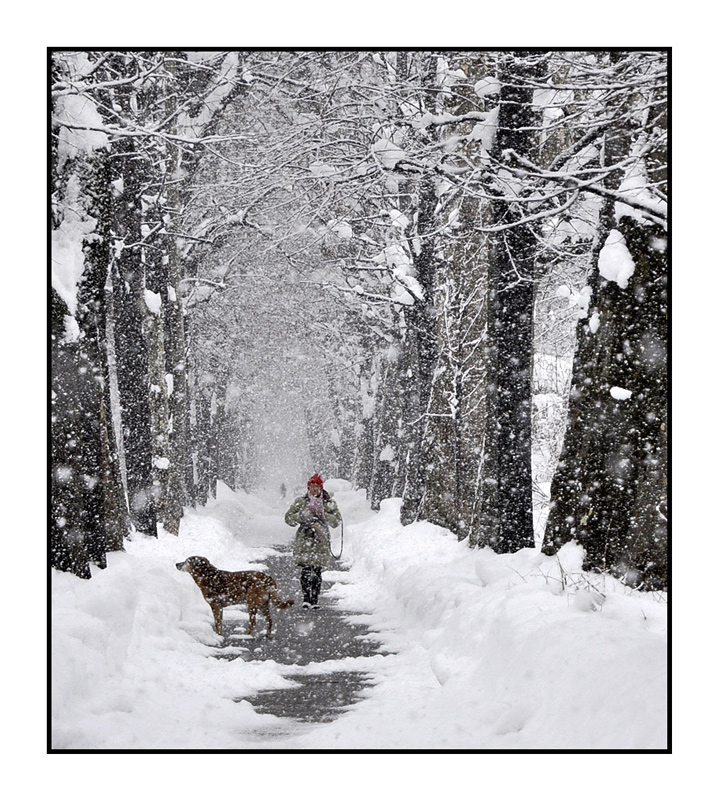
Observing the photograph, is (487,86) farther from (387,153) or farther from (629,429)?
(629,429)

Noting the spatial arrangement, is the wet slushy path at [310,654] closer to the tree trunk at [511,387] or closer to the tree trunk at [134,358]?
the tree trunk at [511,387]

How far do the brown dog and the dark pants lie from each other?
1.58 metres

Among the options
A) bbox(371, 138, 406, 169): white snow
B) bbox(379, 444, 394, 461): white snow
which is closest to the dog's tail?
bbox(371, 138, 406, 169): white snow

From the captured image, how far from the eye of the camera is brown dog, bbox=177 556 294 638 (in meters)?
10.2

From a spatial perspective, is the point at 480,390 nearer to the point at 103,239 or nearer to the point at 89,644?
the point at 103,239

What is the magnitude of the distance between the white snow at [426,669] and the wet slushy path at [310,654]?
0.47ft

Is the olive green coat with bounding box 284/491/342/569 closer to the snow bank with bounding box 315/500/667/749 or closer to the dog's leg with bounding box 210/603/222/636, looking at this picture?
the snow bank with bounding box 315/500/667/749

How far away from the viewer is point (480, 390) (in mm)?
15062

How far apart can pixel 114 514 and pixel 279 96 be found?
6058mm

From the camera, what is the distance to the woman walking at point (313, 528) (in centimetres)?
1173

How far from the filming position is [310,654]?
9430 millimetres

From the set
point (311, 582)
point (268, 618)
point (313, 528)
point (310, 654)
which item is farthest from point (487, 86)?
point (311, 582)

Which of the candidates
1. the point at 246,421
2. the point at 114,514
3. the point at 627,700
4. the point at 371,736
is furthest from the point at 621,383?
the point at 246,421

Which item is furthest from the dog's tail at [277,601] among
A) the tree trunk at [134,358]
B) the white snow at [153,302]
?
the white snow at [153,302]
